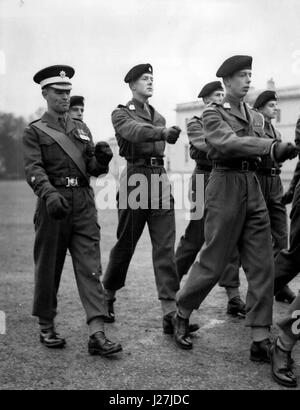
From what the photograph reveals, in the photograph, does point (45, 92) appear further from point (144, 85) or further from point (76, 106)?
point (76, 106)

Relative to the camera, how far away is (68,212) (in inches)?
178

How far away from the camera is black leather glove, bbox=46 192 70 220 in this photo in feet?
14.0

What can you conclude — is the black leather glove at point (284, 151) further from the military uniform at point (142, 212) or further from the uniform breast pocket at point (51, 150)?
the uniform breast pocket at point (51, 150)

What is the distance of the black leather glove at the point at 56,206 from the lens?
428 centimetres

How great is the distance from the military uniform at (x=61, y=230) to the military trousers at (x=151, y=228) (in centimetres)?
59

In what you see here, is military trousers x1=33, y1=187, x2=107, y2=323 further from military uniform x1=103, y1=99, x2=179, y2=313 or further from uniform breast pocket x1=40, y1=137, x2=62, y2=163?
military uniform x1=103, y1=99, x2=179, y2=313

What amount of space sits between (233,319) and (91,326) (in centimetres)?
151

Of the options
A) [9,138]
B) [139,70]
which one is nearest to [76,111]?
[139,70]

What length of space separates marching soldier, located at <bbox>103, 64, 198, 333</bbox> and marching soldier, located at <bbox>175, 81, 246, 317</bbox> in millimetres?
510

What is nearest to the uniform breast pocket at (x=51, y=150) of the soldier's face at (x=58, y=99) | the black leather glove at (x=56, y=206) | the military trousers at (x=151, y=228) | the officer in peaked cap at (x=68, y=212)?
the officer in peaked cap at (x=68, y=212)

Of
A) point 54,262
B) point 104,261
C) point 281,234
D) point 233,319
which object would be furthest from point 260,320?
point 104,261

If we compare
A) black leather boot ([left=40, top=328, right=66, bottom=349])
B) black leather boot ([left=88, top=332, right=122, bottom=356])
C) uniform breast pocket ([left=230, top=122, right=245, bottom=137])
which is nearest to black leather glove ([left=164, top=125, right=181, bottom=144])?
uniform breast pocket ([left=230, top=122, right=245, bottom=137])
